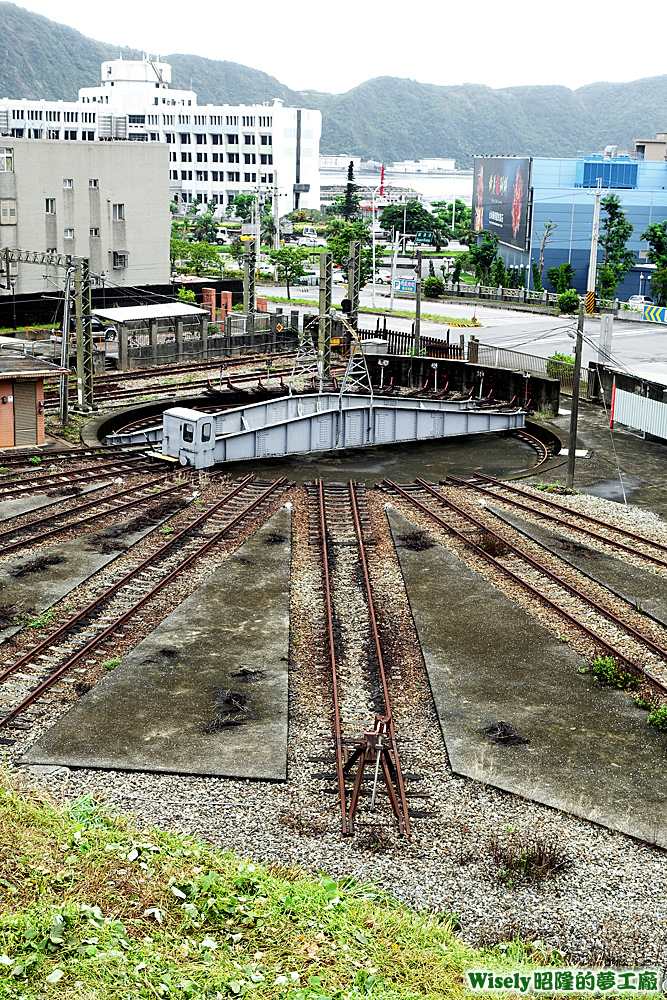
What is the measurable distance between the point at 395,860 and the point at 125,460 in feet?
70.6

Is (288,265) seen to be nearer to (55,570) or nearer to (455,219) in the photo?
(55,570)

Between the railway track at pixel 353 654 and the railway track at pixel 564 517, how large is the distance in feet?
12.3

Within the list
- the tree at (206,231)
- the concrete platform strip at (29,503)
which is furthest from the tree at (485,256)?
the concrete platform strip at (29,503)

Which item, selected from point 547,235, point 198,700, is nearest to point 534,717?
point 198,700

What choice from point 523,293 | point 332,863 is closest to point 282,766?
point 332,863

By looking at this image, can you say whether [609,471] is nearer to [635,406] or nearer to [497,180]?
Result: [635,406]

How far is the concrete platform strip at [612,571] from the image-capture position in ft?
68.4

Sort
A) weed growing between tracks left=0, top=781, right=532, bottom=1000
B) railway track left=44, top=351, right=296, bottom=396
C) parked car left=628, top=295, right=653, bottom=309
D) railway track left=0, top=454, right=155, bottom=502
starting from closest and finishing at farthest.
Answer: weed growing between tracks left=0, top=781, right=532, bottom=1000
railway track left=0, top=454, right=155, bottom=502
railway track left=44, top=351, right=296, bottom=396
parked car left=628, top=295, right=653, bottom=309

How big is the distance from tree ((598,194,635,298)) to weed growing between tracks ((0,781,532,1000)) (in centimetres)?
7665

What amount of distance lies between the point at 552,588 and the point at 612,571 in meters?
1.98

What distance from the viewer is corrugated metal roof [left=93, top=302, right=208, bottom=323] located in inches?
1826

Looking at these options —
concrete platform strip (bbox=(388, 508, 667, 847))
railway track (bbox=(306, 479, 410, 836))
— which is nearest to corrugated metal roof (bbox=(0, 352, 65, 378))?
railway track (bbox=(306, 479, 410, 836))

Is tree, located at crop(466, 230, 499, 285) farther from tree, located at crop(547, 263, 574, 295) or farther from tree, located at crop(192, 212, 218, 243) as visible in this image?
tree, located at crop(192, 212, 218, 243)

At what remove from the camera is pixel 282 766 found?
45.1 feet
